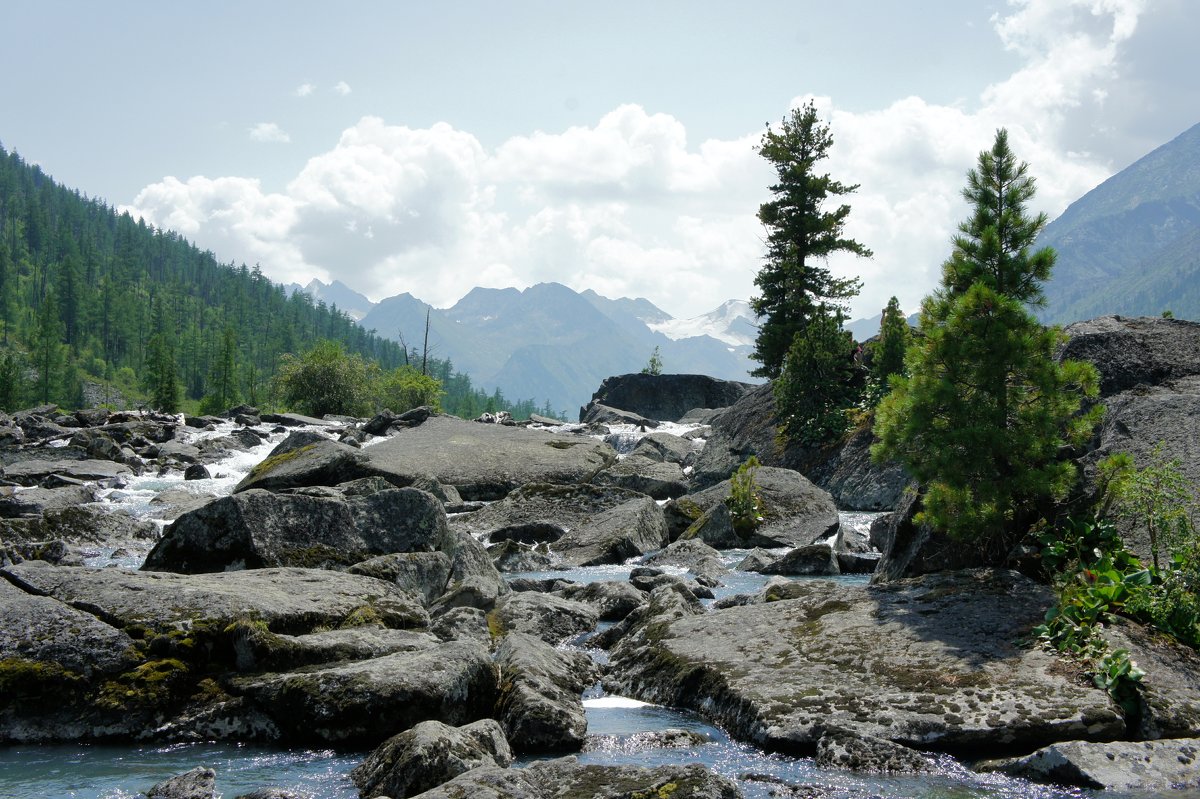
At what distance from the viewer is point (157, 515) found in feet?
87.5

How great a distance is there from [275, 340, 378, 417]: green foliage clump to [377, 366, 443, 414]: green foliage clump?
11.0 ft

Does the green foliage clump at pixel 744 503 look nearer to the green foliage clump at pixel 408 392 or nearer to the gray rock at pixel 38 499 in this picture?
the gray rock at pixel 38 499

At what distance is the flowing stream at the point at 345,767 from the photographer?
6.96 meters

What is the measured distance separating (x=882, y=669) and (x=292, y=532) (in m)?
8.74

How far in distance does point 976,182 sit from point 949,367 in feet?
14.6

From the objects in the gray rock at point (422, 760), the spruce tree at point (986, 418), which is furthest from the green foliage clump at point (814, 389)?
the gray rock at point (422, 760)

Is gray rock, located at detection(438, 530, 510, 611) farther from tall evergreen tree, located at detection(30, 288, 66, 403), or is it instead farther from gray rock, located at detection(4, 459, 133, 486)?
tall evergreen tree, located at detection(30, 288, 66, 403)

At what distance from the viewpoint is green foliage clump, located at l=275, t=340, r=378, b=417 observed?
82.2 m

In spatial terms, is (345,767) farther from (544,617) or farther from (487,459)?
(487,459)

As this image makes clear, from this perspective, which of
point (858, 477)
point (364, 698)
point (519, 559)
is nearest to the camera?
point (364, 698)

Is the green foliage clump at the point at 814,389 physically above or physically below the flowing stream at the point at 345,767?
above

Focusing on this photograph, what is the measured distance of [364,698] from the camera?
8219 mm

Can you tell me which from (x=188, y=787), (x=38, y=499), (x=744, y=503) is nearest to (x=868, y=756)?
(x=188, y=787)

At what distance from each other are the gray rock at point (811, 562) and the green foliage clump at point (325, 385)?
68.9 meters
